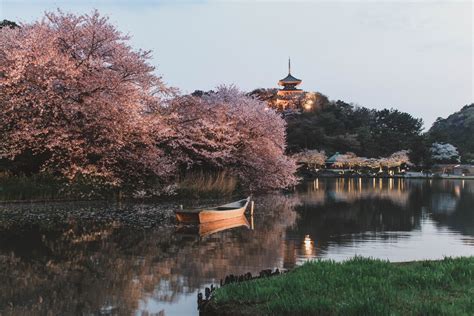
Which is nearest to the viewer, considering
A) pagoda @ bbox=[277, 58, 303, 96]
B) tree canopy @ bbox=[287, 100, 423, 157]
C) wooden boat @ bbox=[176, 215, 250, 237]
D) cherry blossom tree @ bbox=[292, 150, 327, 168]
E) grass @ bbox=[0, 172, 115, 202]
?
wooden boat @ bbox=[176, 215, 250, 237]

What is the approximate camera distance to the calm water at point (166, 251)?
31.4 feet

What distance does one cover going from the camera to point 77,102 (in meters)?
27.7

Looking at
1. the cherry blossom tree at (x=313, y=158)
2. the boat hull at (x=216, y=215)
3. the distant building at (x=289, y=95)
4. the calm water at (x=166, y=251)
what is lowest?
the calm water at (x=166, y=251)

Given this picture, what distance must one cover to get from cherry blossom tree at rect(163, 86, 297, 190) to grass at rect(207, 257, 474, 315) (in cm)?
2303

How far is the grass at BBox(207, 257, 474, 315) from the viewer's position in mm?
7188

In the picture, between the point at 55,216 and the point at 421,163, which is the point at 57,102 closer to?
the point at 55,216

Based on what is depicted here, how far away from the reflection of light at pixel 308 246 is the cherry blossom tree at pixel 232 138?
52.0 ft

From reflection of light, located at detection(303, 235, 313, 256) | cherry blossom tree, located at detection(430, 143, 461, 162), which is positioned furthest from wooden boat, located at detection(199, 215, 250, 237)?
cherry blossom tree, located at detection(430, 143, 461, 162)

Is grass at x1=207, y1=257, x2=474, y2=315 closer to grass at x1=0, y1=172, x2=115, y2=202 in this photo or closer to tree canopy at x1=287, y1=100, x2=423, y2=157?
grass at x1=0, y1=172, x2=115, y2=202

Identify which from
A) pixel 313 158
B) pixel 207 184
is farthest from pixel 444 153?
pixel 207 184

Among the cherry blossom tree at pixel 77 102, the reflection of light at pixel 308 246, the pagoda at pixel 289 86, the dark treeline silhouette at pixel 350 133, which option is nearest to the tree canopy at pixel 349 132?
the dark treeline silhouette at pixel 350 133

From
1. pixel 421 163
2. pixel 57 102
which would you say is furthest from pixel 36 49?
pixel 421 163

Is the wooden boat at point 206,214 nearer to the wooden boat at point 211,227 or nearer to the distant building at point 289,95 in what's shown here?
the wooden boat at point 211,227

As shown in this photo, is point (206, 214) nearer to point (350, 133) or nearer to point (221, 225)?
point (221, 225)
